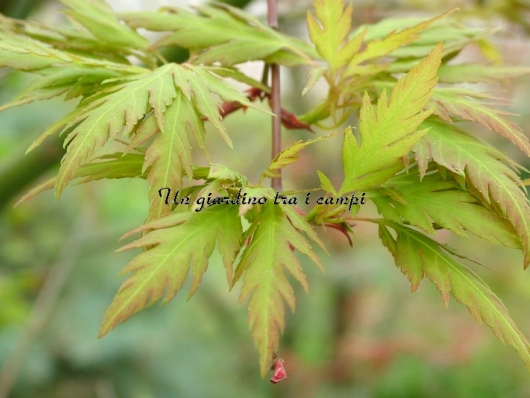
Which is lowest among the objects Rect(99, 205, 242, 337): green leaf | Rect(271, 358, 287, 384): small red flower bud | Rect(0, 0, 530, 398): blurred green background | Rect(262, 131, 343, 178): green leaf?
Rect(0, 0, 530, 398): blurred green background

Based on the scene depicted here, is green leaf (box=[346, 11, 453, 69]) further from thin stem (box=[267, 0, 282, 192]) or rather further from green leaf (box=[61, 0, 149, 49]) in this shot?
green leaf (box=[61, 0, 149, 49])

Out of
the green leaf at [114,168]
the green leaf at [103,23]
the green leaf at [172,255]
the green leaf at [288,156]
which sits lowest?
the green leaf at [172,255]

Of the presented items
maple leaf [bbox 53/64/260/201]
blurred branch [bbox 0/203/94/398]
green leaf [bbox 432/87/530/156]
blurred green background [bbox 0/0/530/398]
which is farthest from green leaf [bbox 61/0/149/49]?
blurred branch [bbox 0/203/94/398]

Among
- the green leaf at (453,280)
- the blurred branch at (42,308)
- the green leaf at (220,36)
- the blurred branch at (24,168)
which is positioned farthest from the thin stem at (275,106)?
the blurred branch at (42,308)

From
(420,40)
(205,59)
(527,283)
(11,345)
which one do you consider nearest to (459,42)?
(420,40)

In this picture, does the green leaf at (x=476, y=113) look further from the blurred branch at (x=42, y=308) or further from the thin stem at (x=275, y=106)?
the blurred branch at (x=42, y=308)
